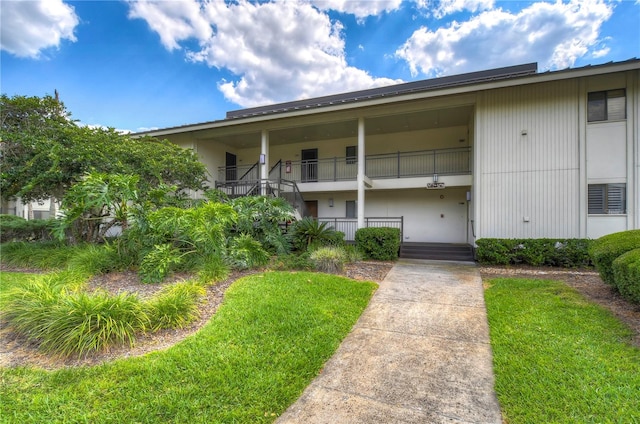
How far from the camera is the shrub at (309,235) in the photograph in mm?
9523

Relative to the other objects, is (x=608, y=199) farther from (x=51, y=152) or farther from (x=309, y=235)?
(x=51, y=152)

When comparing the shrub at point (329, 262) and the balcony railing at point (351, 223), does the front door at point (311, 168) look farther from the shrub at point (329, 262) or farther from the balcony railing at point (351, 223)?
the shrub at point (329, 262)

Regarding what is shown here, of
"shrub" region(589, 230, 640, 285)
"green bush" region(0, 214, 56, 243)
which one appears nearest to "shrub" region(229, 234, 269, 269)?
"shrub" region(589, 230, 640, 285)

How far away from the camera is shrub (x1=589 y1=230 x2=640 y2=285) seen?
5.19 meters

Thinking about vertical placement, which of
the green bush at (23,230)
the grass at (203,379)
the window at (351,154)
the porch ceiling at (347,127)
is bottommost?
the grass at (203,379)

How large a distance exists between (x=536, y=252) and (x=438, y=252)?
2907 mm

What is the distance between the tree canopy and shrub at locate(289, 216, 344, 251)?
4045 millimetres

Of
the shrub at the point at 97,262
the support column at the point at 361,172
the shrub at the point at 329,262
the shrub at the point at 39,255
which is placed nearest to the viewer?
the shrub at the point at 97,262

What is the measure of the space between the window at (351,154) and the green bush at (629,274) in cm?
1055

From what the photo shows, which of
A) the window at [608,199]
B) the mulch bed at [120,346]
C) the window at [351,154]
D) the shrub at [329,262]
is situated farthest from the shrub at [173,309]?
the window at [608,199]

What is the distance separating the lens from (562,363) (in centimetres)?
321

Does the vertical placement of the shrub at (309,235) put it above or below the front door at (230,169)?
below

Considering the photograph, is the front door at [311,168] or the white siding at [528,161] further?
the front door at [311,168]

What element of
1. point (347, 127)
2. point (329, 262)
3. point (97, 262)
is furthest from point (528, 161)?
point (97, 262)
